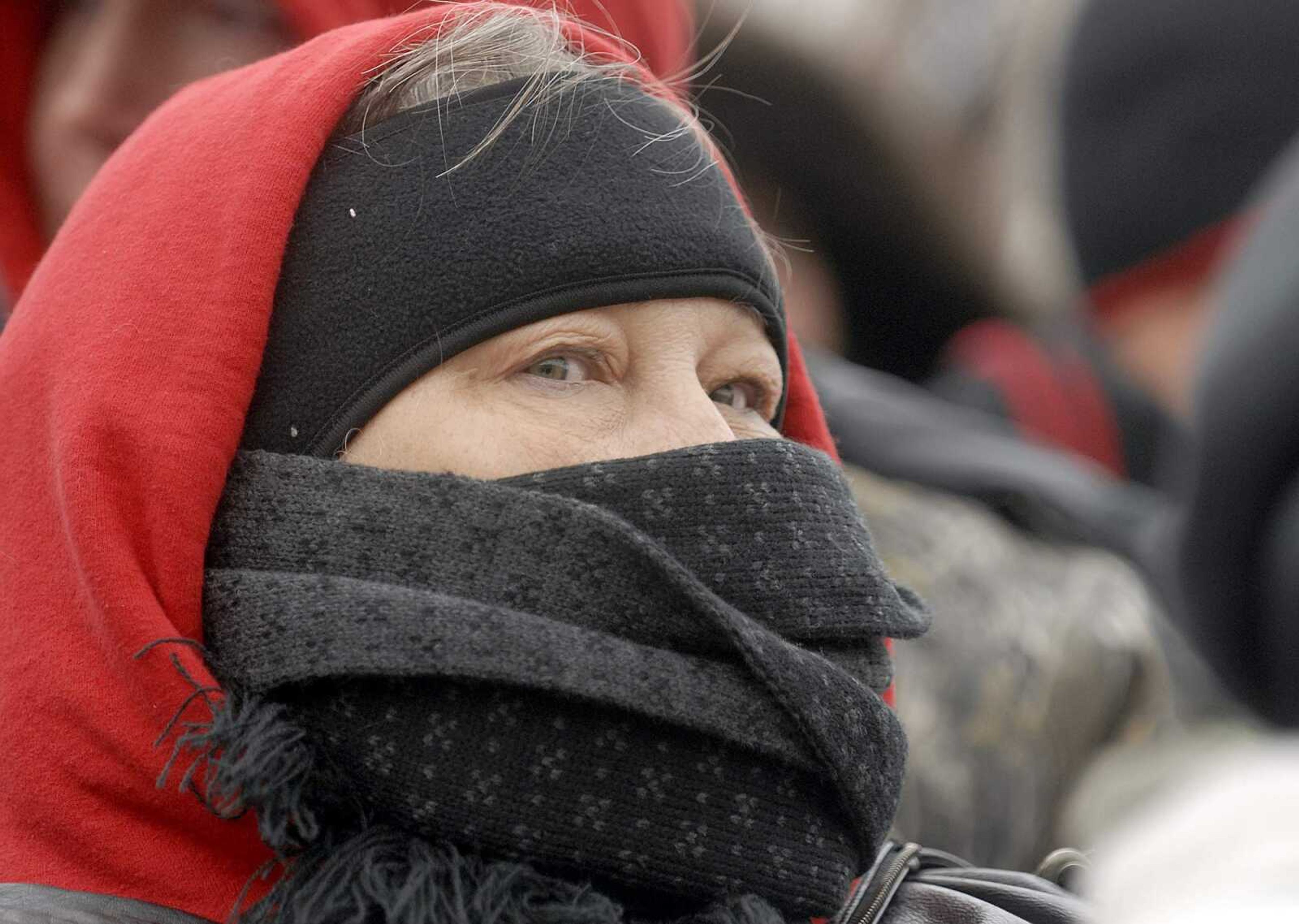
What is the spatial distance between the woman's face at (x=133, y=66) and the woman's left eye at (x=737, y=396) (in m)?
1.31

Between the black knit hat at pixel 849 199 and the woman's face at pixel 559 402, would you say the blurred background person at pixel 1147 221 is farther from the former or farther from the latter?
the woman's face at pixel 559 402

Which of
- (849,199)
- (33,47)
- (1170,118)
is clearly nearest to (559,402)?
(33,47)

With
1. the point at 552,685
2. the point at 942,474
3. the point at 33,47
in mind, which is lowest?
the point at 942,474

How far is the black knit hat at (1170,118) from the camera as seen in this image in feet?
14.8

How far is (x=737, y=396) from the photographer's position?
1833 millimetres

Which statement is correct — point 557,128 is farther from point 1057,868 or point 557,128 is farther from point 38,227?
point 38,227

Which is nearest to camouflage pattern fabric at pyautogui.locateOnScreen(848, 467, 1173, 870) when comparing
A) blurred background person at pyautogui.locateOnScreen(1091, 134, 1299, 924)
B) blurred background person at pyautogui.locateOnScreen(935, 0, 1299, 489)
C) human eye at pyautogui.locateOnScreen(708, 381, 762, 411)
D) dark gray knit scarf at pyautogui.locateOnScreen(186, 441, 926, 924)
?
blurred background person at pyautogui.locateOnScreen(1091, 134, 1299, 924)

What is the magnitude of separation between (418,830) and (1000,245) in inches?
167

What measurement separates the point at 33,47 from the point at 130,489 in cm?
184

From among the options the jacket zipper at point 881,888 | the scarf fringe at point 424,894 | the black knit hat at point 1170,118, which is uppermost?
the black knit hat at point 1170,118

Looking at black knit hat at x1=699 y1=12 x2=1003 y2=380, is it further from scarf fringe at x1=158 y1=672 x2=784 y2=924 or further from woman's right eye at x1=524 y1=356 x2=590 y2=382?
scarf fringe at x1=158 y1=672 x2=784 y2=924

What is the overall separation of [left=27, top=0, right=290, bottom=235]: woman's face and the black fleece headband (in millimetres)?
1096

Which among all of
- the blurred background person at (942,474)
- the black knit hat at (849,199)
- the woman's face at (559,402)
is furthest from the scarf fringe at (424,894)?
the black knit hat at (849,199)

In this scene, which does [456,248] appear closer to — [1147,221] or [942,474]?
[942,474]
